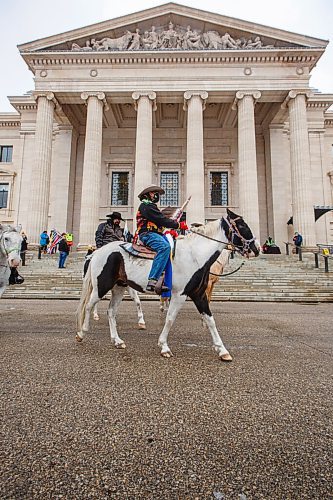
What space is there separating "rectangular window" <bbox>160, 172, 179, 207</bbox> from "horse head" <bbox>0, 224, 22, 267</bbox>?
77.4 feet

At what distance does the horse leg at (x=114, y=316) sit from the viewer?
3918 mm

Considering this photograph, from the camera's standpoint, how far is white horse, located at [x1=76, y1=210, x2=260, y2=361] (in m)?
3.70

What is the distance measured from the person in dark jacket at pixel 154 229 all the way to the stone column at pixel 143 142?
17.3 meters

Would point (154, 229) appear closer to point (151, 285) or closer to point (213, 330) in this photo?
point (151, 285)

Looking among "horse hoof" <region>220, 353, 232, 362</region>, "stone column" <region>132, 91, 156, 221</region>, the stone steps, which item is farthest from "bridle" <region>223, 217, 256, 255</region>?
"stone column" <region>132, 91, 156, 221</region>

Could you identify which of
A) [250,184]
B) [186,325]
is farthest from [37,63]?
[186,325]

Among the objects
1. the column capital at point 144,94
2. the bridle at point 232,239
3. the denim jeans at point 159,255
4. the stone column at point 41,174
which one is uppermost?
the column capital at point 144,94

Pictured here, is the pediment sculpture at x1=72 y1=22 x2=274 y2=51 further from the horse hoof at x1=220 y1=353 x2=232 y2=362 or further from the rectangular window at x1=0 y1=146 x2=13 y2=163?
the horse hoof at x1=220 y1=353 x2=232 y2=362

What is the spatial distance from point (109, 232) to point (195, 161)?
669 inches

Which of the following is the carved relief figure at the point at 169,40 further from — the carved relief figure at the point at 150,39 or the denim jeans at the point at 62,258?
the denim jeans at the point at 62,258

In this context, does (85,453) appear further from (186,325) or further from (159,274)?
(186,325)

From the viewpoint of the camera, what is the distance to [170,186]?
2817 cm

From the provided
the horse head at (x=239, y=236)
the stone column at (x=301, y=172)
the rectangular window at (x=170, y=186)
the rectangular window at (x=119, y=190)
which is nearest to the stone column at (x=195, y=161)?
the rectangular window at (x=170, y=186)

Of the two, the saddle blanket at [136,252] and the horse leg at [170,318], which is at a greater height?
the saddle blanket at [136,252]
